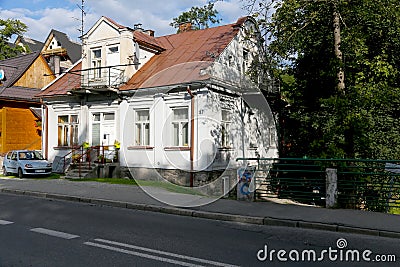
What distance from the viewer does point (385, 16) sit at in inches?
566

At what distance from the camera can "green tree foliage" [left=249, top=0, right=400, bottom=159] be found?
1372 centimetres

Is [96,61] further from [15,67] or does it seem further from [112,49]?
[15,67]

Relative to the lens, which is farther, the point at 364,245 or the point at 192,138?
the point at 192,138

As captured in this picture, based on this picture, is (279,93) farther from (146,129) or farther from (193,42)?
(146,129)

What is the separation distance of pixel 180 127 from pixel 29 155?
9.53 m

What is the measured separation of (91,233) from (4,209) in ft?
15.6

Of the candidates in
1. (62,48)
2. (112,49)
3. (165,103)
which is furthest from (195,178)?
(62,48)

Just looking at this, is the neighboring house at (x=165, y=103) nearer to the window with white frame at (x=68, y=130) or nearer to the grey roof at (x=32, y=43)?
the window with white frame at (x=68, y=130)

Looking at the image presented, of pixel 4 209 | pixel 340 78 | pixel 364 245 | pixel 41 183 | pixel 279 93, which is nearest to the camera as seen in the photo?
pixel 364 245

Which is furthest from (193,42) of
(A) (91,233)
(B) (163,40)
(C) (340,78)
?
(A) (91,233)

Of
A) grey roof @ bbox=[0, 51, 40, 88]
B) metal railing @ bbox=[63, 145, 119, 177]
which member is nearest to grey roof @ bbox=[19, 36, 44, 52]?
grey roof @ bbox=[0, 51, 40, 88]

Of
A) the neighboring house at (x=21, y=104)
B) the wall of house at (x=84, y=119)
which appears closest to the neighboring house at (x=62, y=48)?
the neighboring house at (x=21, y=104)

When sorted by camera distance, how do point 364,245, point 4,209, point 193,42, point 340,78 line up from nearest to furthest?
point 364,245 → point 4,209 → point 340,78 → point 193,42

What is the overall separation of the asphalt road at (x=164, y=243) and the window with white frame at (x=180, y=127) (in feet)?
27.5
